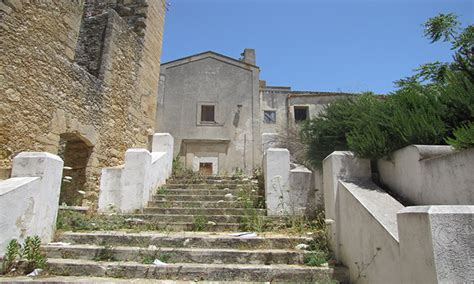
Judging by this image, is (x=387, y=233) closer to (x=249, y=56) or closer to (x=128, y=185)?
(x=128, y=185)

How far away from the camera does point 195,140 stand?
1562 centimetres

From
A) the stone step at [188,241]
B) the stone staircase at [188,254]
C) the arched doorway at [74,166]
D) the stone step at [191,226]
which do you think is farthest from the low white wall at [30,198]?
the arched doorway at [74,166]

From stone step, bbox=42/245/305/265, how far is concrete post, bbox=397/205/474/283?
169 centimetres

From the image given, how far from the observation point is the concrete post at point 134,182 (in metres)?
5.61

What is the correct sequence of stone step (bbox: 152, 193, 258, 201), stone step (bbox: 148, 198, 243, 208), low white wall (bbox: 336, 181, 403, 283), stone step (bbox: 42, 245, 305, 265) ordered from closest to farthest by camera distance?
low white wall (bbox: 336, 181, 403, 283)
stone step (bbox: 42, 245, 305, 265)
stone step (bbox: 148, 198, 243, 208)
stone step (bbox: 152, 193, 258, 201)

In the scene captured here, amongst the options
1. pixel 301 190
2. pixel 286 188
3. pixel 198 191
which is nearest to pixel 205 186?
pixel 198 191

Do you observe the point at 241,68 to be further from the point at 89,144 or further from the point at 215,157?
the point at 89,144

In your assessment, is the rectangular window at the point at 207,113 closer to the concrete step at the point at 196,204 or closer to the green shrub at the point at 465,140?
the concrete step at the point at 196,204

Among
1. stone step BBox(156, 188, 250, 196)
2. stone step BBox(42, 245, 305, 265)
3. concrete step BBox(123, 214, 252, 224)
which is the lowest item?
stone step BBox(42, 245, 305, 265)

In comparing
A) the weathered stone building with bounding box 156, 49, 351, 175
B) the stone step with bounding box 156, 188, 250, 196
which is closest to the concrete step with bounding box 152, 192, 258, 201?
the stone step with bounding box 156, 188, 250, 196

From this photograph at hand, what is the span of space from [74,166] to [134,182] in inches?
77.2

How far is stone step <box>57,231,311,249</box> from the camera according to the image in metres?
3.92

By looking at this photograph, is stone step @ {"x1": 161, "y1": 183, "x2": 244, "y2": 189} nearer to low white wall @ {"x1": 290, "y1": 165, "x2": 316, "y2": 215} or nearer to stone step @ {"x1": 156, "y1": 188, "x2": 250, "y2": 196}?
stone step @ {"x1": 156, "y1": 188, "x2": 250, "y2": 196}

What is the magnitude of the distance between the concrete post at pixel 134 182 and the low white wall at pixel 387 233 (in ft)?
11.4
